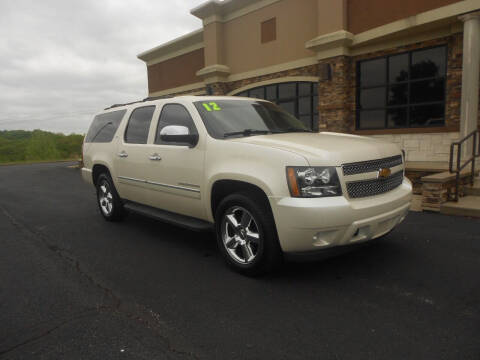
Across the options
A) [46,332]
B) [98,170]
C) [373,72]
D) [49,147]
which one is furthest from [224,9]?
[49,147]

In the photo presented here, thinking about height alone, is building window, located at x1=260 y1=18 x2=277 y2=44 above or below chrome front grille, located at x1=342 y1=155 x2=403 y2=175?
above

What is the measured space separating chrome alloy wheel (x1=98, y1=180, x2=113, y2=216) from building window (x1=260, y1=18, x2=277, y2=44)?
32.8 feet

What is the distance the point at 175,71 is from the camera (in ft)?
63.1

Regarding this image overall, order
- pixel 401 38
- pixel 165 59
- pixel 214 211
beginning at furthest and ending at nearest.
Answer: pixel 165 59 → pixel 401 38 → pixel 214 211

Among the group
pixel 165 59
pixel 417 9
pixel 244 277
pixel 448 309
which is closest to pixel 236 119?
pixel 244 277

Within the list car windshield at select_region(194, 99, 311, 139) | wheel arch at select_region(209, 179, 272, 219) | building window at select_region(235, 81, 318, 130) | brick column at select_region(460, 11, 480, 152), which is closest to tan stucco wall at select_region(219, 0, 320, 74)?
building window at select_region(235, 81, 318, 130)

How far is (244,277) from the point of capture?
378cm

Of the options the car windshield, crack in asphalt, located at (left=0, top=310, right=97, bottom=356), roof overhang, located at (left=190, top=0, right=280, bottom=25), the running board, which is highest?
roof overhang, located at (left=190, top=0, right=280, bottom=25)

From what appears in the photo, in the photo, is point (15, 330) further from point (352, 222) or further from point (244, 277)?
point (352, 222)

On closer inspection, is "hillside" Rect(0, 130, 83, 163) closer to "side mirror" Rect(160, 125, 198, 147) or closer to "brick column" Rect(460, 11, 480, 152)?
"brick column" Rect(460, 11, 480, 152)

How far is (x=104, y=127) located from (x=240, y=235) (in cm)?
385

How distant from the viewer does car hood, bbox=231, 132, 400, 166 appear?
11.0 feet

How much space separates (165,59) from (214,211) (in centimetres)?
1757

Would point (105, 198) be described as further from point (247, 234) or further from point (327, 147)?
point (327, 147)
